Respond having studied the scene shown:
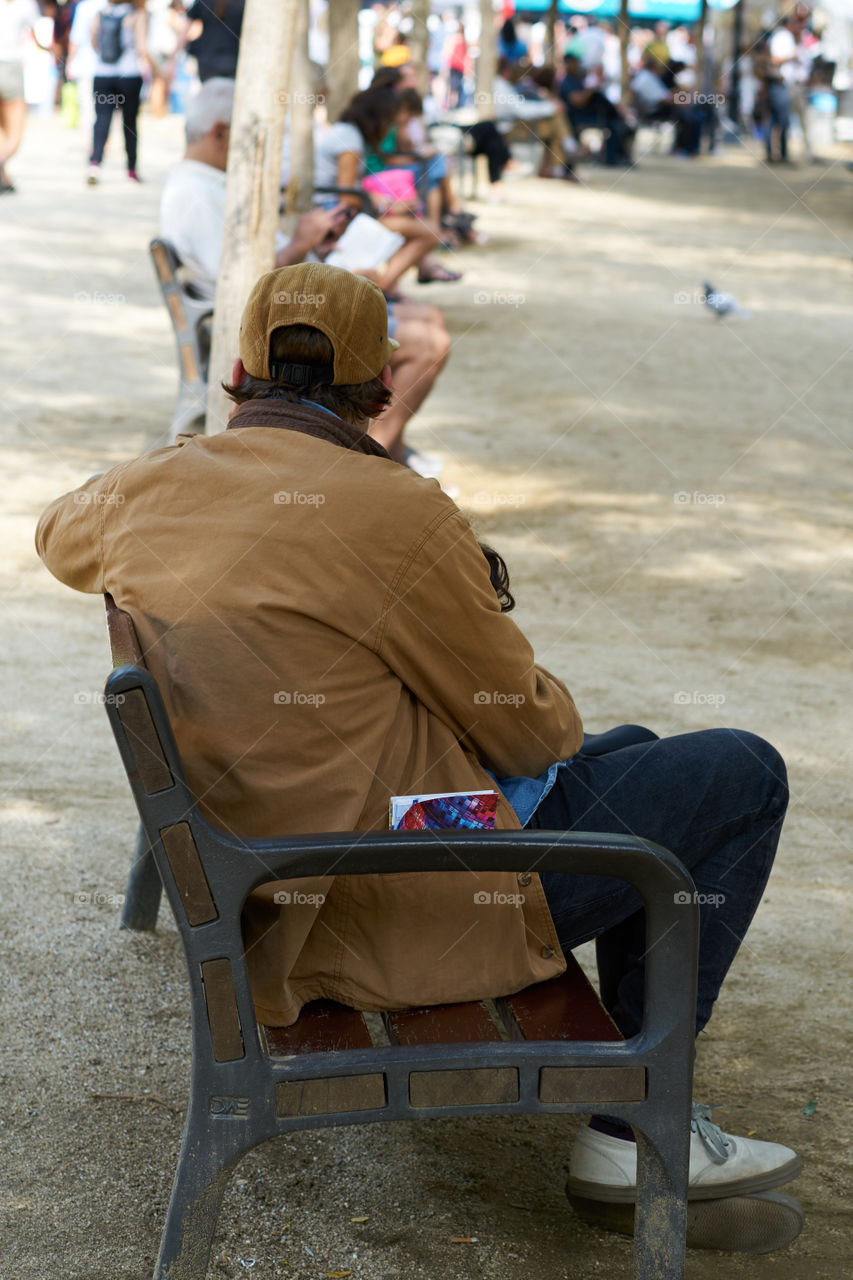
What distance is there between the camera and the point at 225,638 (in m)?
1.84

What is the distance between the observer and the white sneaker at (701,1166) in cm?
216

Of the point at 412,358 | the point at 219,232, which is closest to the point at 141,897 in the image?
the point at 412,358

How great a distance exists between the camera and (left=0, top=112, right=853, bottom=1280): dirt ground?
7.22 ft

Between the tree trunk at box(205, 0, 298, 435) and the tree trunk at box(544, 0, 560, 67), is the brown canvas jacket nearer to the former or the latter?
the tree trunk at box(205, 0, 298, 435)

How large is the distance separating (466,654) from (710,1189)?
3.04ft

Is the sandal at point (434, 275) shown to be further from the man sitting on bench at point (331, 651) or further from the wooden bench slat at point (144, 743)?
the wooden bench slat at point (144, 743)

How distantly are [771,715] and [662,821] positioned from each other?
7.16 ft

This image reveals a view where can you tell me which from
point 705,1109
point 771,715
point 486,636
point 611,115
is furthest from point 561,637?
point 611,115

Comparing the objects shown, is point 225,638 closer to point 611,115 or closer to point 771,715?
point 771,715

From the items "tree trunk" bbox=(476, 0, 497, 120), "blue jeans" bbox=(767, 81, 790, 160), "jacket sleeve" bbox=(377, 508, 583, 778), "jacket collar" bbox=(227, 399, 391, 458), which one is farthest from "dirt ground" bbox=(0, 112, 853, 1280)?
"blue jeans" bbox=(767, 81, 790, 160)

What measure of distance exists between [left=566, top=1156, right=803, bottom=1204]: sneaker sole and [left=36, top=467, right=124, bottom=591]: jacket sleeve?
114 cm

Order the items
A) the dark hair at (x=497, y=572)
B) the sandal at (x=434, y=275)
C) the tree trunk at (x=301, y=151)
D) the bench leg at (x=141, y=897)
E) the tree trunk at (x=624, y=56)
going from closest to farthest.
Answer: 1. the dark hair at (x=497, y=572)
2. the bench leg at (x=141, y=897)
3. the tree trunk at (x=301, y=151)
4. the sandal at (x=434, y=275)
5. the tree trunk at (x=624, y=56)

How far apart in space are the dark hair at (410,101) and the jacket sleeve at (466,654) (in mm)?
7658

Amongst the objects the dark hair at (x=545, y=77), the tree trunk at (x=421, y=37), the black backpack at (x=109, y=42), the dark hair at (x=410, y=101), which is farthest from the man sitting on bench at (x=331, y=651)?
the dark hair at (x=545, y=77)
